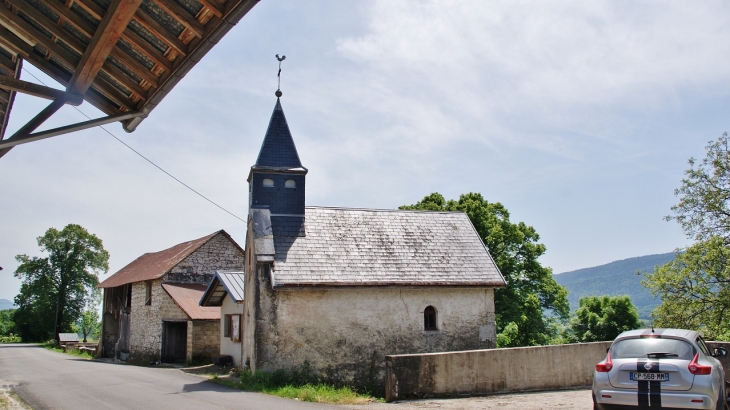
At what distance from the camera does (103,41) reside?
4664 millimetres

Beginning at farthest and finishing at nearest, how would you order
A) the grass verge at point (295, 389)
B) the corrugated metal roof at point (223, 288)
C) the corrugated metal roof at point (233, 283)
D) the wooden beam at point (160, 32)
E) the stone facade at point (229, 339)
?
the stone facade at point (229, 339)
the corrugated metal roof at point (223, 288)
the corrugated metal roof at point (233, 283)
the grass verge at point (295, 389)
the wooden beam at point (160, 32)

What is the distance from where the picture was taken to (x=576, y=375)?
15.3 m

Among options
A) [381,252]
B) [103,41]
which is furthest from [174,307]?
[103,41]

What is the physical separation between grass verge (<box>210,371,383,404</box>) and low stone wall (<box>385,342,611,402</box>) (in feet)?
4.24

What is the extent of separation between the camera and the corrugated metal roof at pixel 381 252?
17.9 meters

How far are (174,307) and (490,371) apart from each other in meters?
19.7

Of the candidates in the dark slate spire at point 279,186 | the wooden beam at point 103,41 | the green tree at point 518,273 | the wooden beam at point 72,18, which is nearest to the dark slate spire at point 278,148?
the dark slate spire at point 279,186

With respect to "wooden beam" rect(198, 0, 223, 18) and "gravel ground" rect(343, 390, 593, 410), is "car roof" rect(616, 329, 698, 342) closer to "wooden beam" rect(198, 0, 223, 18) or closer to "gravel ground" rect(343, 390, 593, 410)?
"gravel ground" rect(343, 390, 593, 410)

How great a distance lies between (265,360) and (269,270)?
2.76 m

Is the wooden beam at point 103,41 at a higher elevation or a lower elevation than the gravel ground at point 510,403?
higher

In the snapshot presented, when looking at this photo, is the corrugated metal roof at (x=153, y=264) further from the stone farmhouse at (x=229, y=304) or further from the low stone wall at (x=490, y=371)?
the low stone wall at (x=490, y=371)

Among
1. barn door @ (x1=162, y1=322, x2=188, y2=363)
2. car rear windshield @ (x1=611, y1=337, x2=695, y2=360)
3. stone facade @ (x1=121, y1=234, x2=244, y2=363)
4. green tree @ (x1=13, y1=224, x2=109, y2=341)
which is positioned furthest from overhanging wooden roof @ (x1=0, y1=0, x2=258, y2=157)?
green tree @ (x1=13, y1=224, x2=109, y2=341)

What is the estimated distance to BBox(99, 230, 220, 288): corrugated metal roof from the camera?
31661 mm

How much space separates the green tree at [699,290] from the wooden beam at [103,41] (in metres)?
24.2
